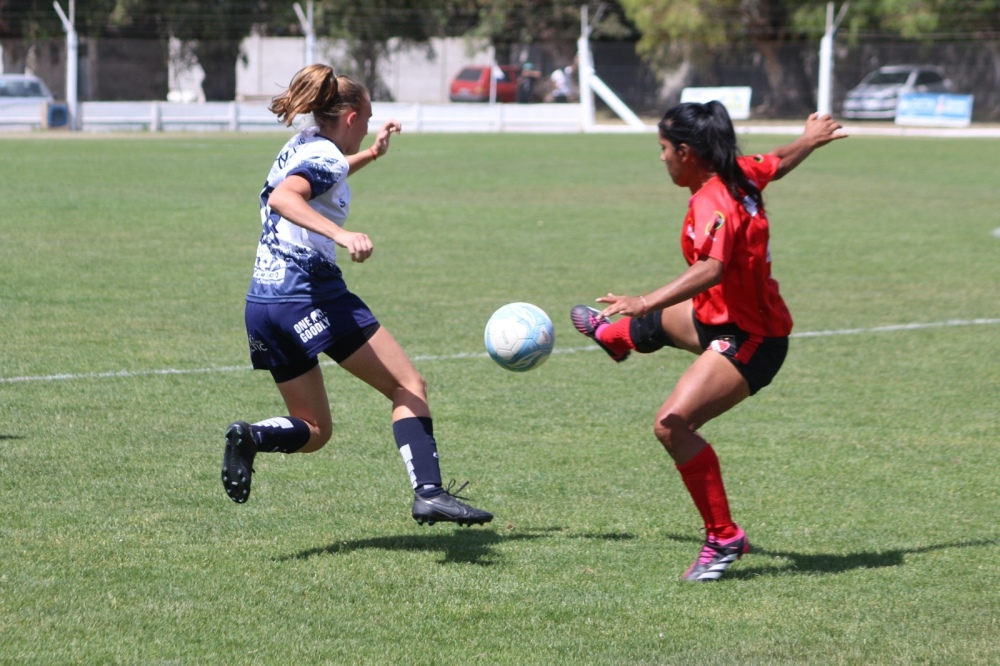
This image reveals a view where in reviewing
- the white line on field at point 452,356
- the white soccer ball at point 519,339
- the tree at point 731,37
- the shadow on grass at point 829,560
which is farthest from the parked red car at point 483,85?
the shadow on grass at point 829,560

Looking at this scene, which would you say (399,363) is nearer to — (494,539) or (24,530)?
(494,539)

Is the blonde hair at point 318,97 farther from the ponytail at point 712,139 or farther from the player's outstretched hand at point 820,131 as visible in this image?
the player's outstretched hand at point 820,131

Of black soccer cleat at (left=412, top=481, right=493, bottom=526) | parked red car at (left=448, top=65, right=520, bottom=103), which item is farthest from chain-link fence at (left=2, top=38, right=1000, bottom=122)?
black soccer cleat at (left=412, top=481, right=493, bottom=526)

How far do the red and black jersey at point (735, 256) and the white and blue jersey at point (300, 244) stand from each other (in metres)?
1.36

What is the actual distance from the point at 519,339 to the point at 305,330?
953 mm

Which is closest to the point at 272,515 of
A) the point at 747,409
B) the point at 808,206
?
the point at 747,409

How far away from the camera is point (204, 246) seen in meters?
15.1

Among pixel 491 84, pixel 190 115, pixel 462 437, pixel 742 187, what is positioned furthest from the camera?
pixel 491 84

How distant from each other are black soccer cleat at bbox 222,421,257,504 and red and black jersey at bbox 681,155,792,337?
1.84 metres

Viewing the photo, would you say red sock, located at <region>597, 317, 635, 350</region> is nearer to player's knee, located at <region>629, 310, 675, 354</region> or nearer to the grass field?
player's knee, located at <region>629, 310, 675, 354</region>

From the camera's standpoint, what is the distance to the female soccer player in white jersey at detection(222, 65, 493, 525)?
16.8 ft

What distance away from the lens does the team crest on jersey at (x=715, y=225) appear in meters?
4.88

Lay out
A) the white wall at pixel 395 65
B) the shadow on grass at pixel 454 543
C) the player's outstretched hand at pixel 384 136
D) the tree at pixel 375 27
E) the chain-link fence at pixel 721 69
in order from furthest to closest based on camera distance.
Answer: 1. the white wall at pixel 395 65
2. the tree at pixel 375 27
3. the chain-link fence at pixel 721 69
4. the player's outstretched hand at pixel 384 136
5. the shadow on grass at pixel 454 543

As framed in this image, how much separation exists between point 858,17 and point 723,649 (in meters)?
45.6
